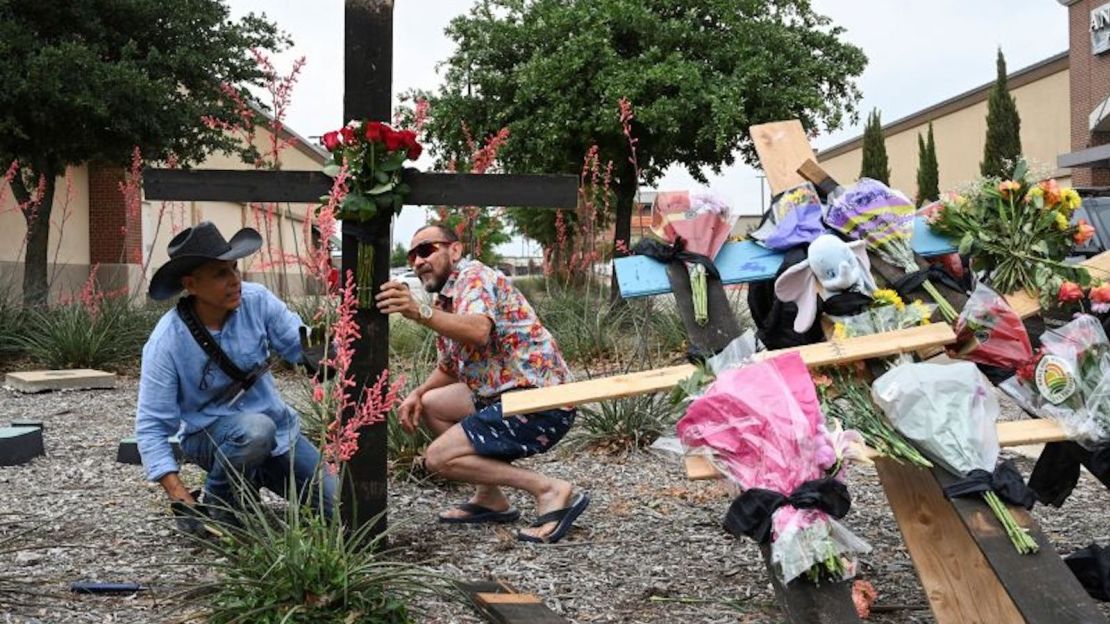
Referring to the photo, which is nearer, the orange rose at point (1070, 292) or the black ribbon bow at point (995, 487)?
the black ribbon bow at point (995, 487)

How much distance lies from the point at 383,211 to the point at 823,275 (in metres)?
1.46

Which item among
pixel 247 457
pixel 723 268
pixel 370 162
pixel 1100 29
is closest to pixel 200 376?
pixel 247 457

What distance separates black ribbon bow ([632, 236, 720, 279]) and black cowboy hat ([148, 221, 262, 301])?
1.46 m

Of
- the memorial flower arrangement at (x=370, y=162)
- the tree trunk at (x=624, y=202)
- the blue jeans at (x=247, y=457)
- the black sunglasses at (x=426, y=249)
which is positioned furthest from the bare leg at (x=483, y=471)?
the tree trunk at (x=624, y=202)

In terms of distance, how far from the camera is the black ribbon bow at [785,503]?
2709 mm

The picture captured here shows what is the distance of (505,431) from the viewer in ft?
14.8

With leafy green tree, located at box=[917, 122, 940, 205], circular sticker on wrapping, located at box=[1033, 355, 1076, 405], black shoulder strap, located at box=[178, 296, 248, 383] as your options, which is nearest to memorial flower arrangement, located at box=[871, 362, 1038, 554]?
circular sticker on wrapping, located at box=[1033, 355, 1076, 405]

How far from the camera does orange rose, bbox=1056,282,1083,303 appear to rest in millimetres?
3309

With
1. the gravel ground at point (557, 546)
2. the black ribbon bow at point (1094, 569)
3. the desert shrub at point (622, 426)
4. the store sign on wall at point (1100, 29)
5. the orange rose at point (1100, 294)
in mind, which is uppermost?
the store sign on wall at point (1100, 29)

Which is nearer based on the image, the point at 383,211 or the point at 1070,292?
the point at 1070,292

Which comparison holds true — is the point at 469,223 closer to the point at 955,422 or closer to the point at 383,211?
the point at 383,211

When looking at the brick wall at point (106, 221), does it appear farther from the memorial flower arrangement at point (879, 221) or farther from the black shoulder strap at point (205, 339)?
the memorial flower arrangement at point (879, 221)

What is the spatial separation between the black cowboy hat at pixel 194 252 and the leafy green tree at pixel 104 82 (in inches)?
341

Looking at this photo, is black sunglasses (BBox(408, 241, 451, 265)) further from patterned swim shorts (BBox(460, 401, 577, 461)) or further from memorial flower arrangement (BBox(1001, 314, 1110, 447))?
memorial flower arrangement (BBox(1001, 314, 1110, 447))
